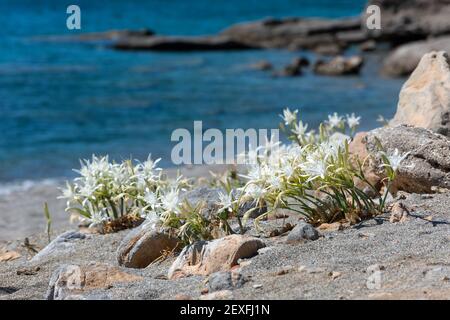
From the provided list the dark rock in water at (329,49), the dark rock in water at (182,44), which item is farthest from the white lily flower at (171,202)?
the dark rock in water at (182,44)

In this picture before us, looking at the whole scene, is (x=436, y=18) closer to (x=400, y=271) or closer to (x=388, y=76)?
(x=388, y=76)

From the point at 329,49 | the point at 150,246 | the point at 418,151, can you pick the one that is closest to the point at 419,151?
the point at 418,151

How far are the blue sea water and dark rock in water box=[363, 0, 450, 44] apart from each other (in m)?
2.46

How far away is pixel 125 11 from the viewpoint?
58.7 metres

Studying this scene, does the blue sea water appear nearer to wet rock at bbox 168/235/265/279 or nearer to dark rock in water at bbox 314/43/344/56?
dark rock in water at bbox 314/43/344/56

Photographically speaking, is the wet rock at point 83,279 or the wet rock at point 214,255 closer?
the wet rock at point 83,279

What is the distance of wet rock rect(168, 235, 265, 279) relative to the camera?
12.8ft

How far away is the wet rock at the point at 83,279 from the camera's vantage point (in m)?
3.59

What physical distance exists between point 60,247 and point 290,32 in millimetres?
29781

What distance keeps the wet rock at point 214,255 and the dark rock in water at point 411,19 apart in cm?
2632

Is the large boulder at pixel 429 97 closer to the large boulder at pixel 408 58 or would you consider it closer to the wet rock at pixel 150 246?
the wet rock at pixel 150 246

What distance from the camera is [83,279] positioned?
3768 millimetres

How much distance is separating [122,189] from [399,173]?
5.57 feet
